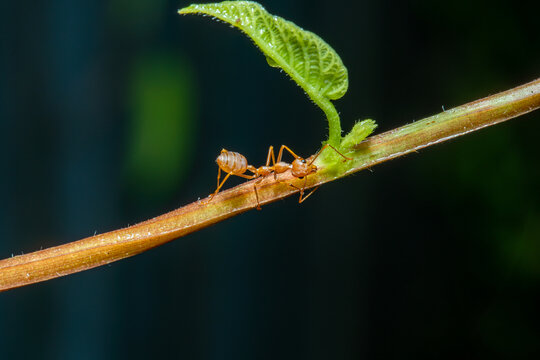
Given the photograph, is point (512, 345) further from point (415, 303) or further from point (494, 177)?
point (415, 303)

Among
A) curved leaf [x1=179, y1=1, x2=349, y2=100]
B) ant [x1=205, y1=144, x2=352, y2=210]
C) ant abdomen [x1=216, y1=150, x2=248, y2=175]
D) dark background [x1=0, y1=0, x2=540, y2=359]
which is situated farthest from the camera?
dark background [x1=0, y1=0, x2=540, y2=359]

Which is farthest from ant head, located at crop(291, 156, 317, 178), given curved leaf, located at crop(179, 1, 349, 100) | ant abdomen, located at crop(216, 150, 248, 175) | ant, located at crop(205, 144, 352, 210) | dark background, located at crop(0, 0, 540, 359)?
dark background, located at crop(0, 0, 540, 359)

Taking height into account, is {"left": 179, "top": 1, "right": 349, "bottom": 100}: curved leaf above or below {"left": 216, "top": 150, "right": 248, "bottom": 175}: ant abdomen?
below

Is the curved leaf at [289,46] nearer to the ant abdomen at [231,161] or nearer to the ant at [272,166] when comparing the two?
the ant at [272,166]

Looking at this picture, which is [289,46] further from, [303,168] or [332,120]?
[303,168]

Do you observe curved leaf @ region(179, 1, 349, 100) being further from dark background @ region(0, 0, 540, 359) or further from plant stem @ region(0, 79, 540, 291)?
dark background @ region(0, 0, 540, 359)

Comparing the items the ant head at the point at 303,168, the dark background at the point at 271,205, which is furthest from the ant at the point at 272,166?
the dark background at the point at 271,205

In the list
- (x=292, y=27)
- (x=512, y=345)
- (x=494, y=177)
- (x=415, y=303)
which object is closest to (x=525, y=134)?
(x=494, y=177)
